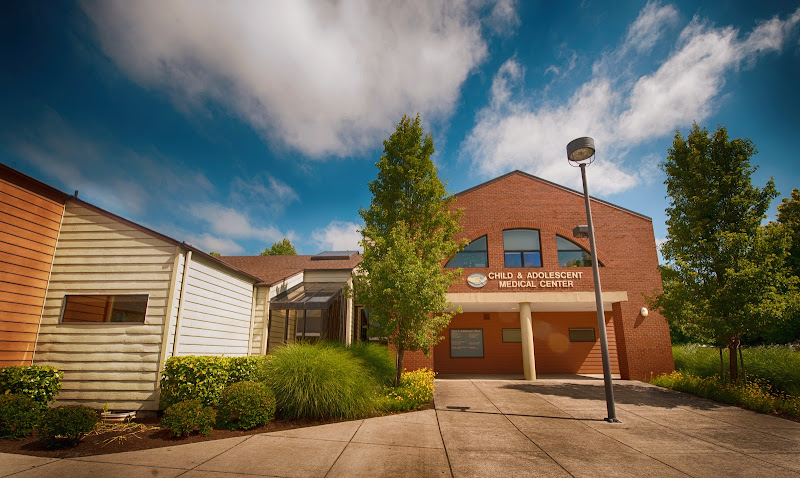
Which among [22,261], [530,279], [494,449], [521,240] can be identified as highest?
[521,240]

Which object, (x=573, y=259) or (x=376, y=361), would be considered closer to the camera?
(x=376, y=361)

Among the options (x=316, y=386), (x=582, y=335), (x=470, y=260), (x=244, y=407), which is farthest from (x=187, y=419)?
(x=582, y=335)

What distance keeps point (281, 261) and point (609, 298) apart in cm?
1537

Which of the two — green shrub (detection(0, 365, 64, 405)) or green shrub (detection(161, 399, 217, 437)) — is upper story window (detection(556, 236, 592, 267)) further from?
green shrub (detection(0, 365, 64, 405))

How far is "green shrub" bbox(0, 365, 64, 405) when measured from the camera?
6.75 meters

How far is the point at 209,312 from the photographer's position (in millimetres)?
9695

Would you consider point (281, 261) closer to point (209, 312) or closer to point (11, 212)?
point (209, 312)

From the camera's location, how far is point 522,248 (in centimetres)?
1600

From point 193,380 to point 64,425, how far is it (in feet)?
7.25

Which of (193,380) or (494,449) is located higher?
(193,380)

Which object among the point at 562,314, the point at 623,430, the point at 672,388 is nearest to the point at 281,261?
the point at 562,314

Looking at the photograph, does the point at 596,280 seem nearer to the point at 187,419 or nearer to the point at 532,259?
the point at 532,259

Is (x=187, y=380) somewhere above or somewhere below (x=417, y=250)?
below

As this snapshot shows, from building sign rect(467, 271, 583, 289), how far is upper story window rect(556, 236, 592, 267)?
0.52 m
